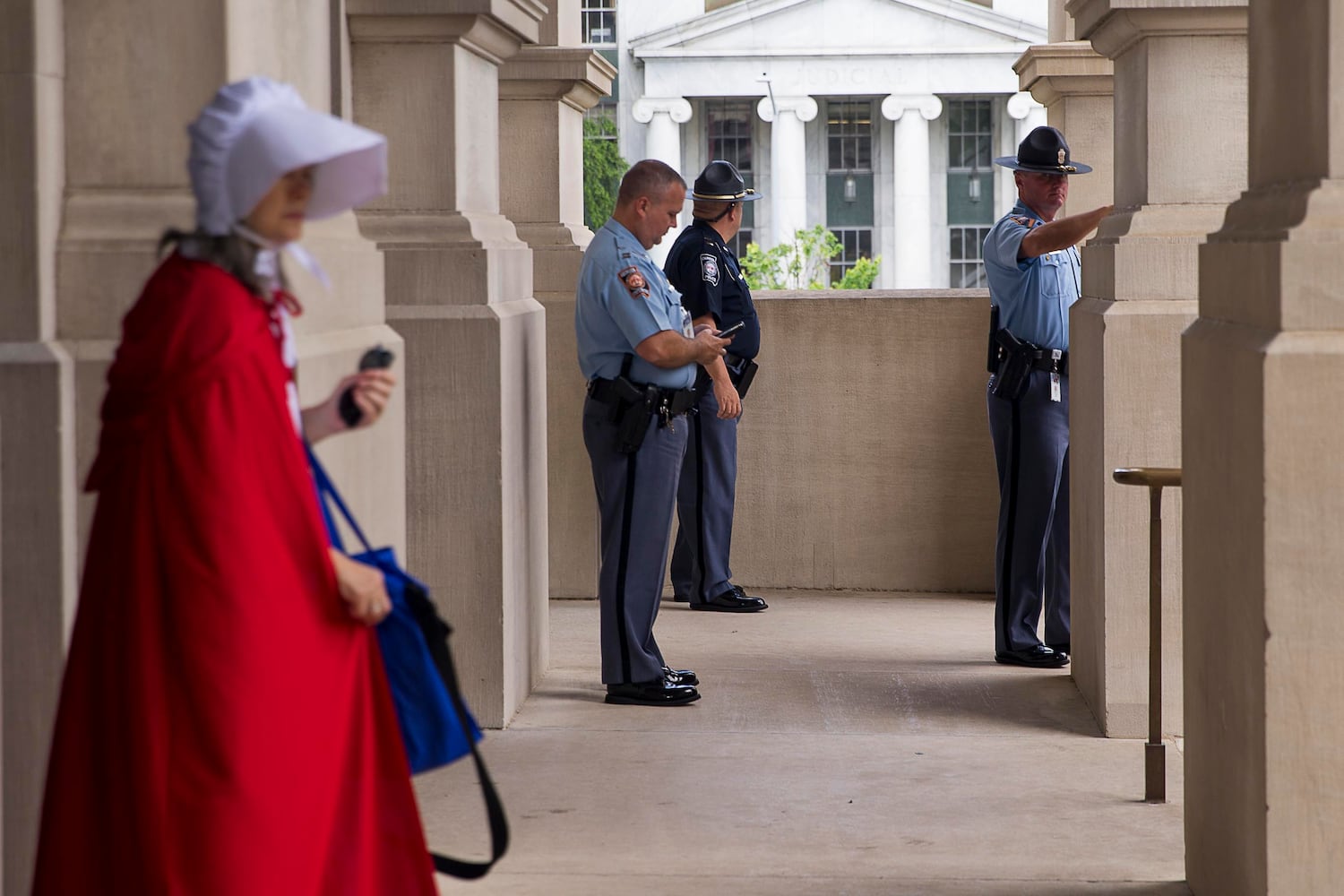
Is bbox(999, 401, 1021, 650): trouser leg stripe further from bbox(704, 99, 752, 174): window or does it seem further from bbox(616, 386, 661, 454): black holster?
bbox(704, 99, 752, 174): window

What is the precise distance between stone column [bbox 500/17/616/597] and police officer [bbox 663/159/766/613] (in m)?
0.52

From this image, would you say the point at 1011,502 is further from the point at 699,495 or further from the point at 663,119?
the point at 663,119

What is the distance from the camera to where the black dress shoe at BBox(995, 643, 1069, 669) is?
22.2 ft

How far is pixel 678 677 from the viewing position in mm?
6250

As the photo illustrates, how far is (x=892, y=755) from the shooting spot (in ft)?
17.8

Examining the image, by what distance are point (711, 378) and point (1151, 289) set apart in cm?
257

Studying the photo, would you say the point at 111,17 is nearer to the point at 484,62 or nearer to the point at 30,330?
the point at 30,330

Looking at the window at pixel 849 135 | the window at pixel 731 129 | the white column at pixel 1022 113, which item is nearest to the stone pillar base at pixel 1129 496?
the white column at pixel 1022 113

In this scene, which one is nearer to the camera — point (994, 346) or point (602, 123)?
point (994, 346)

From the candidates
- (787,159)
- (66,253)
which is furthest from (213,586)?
(787,159)

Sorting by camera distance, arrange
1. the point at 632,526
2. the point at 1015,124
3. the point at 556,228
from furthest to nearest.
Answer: the point at 1015,124
the point at 556,228
the point at 632,526

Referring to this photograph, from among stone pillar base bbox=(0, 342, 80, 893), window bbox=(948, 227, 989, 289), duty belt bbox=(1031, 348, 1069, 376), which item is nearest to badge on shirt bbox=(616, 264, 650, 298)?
→ duty belt bbox=(1031, 348, 1069, 376)

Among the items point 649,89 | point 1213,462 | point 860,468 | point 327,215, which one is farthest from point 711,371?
point 649,89

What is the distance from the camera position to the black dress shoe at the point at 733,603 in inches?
322
